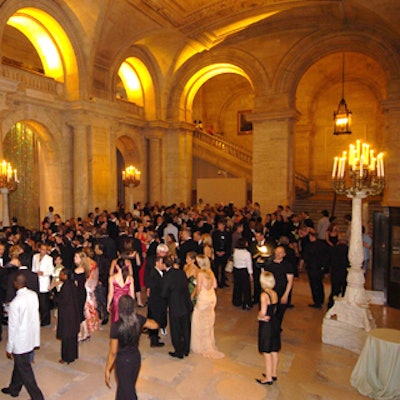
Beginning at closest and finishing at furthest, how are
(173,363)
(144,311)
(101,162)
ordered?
(173,363) < (144,311) < (101,162)

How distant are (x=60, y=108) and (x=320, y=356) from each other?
12.0 meters

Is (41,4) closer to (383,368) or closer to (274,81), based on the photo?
(274,81)

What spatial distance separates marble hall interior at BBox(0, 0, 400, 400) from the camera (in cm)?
750

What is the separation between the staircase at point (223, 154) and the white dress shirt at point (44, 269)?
13653 mm

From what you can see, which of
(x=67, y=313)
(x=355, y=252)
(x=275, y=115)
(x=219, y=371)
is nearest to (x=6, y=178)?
(x=67, y=313)

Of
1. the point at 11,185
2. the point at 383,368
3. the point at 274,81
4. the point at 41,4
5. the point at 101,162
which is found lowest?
the point at 383,368

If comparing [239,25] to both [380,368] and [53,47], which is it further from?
[380,368]

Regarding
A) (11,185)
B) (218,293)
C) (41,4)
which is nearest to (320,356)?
(218,293)

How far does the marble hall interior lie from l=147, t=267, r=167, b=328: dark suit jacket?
0.55 m

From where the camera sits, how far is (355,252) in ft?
20.1

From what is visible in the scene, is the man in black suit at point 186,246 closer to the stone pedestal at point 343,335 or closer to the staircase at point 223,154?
the stone pedestal at point 343,335

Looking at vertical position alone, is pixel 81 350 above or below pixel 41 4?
below

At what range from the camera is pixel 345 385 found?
4914 mm

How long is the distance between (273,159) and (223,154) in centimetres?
353
